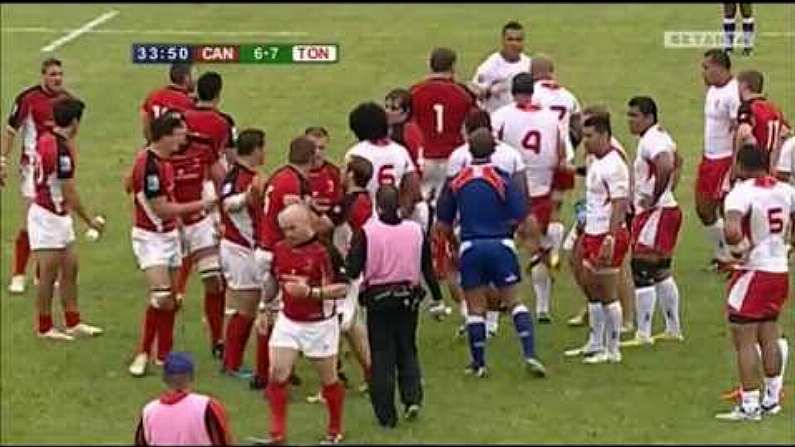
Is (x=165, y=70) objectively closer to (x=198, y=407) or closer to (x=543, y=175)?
(x=543, y=175)

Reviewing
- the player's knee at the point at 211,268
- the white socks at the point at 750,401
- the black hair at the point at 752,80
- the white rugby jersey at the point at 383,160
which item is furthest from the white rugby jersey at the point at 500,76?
the white socks at the point at 750,401

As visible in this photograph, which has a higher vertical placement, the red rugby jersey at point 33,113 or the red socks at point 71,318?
the red rugby jersey at point 33,113

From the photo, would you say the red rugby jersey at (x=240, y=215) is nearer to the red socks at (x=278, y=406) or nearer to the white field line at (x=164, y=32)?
the red socks at (x=278, y=406)

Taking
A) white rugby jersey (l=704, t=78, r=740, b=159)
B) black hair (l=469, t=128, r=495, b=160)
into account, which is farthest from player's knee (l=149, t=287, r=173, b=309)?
white rugby jersey (l=704, t=78, r=740, b=159)

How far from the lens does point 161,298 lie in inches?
667

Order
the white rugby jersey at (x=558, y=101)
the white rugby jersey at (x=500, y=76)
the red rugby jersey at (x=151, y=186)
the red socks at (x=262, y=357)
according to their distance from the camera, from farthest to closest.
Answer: the white rugby jersey at (x=500, y=76) → the white rugby jersey at (x=558, y=101) → the red rugby jersey at (x=151, y=186) → the red socks at (x=262, y=357)

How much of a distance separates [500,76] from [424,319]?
9.68 ft

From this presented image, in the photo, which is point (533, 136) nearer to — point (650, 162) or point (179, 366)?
point (650, 162)

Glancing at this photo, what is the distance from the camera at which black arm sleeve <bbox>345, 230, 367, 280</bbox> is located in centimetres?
1502

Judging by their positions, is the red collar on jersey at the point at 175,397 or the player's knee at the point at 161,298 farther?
the player's knee at the point at 161,298

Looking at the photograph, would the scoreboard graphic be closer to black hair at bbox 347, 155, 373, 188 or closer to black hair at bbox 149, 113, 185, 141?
black hair at bbox 149, 113, 185, 141

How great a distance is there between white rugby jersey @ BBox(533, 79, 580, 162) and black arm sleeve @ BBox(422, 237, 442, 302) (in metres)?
1.77

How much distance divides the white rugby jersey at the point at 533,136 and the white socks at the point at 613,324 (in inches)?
64.7

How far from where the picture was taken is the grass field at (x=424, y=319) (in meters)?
15.6
